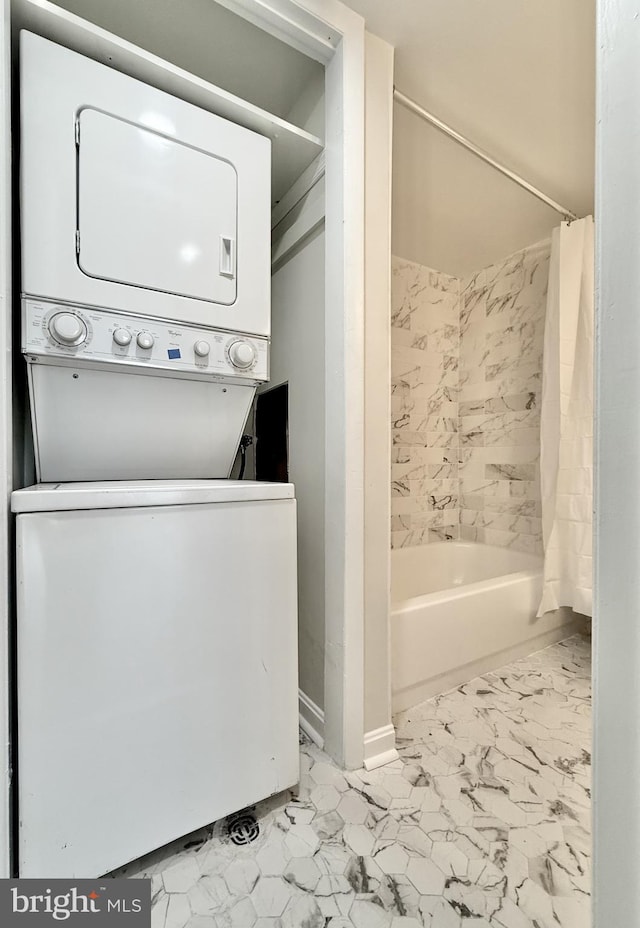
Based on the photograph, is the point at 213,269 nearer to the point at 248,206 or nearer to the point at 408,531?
the point at 248,206

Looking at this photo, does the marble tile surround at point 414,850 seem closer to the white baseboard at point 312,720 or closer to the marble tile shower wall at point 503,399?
the white baseboard at point 312,720

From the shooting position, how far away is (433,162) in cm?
175

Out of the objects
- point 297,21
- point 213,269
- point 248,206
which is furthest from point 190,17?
point 213,269

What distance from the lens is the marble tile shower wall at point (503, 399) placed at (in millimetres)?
2488

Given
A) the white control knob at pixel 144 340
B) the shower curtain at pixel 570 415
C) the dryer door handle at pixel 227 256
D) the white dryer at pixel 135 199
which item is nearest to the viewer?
the white dryer at pixel 135 199

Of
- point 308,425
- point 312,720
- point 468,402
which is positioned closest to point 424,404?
point 468,402

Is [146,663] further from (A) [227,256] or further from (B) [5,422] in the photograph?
(A) [227,256]

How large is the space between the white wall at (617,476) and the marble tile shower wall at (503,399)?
2.20m

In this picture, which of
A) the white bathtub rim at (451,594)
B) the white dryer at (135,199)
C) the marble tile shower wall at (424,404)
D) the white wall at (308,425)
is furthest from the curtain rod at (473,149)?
the white bathtub rim at (451,594)

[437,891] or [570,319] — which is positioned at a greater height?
[570,319]

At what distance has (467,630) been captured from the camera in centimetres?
170

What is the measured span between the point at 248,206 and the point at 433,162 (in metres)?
1.08

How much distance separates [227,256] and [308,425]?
0.57 metres

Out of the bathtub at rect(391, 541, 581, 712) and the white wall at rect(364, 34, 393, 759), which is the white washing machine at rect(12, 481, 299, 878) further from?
the bathtub at rect(391, 541, 581, 712)
